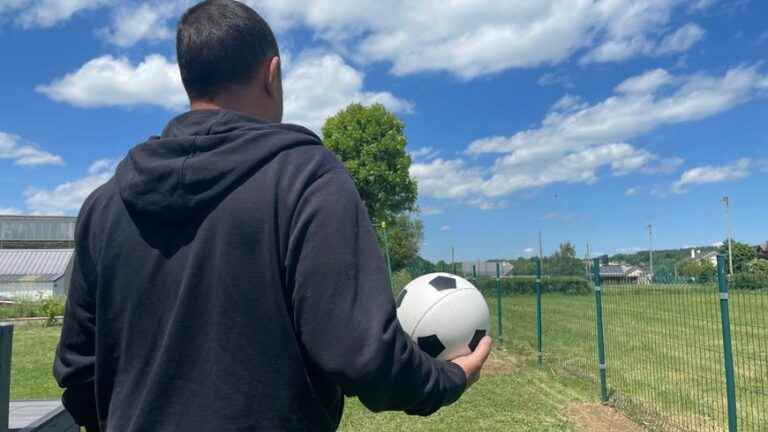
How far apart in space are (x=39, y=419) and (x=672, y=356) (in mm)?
8706

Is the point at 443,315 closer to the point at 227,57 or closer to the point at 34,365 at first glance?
the point at 227,57

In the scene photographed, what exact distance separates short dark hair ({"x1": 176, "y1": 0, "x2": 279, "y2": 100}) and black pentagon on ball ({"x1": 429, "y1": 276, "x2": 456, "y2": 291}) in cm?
131

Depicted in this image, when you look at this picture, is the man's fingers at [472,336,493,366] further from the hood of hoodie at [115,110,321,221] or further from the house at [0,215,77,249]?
the house at [0,215,77,249]

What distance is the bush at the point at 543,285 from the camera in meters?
12.3

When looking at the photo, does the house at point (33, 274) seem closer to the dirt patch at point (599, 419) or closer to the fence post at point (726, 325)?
the dirt patch at point (599, 419)

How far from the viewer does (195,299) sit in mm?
1367

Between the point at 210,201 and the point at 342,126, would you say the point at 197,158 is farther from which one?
the point at 342,126

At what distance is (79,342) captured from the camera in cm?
167

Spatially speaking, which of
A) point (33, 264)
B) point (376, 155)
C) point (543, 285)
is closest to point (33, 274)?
point (33, 264)

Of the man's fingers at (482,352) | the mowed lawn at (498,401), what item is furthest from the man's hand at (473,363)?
the mowed lawn at (498,401)

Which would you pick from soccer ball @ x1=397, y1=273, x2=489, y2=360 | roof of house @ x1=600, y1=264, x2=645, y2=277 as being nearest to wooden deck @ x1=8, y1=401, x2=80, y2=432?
soccer ball @ x1=397, y1=273, x2=489, y2=360

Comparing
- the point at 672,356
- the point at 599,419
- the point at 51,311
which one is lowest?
the point at 599,419

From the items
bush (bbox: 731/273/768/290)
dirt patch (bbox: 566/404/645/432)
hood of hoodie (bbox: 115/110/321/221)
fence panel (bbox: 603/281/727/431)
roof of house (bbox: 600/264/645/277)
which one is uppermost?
hood of hoodie (bbox: 115/110/321/221)

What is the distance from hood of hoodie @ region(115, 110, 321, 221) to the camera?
137 cm
